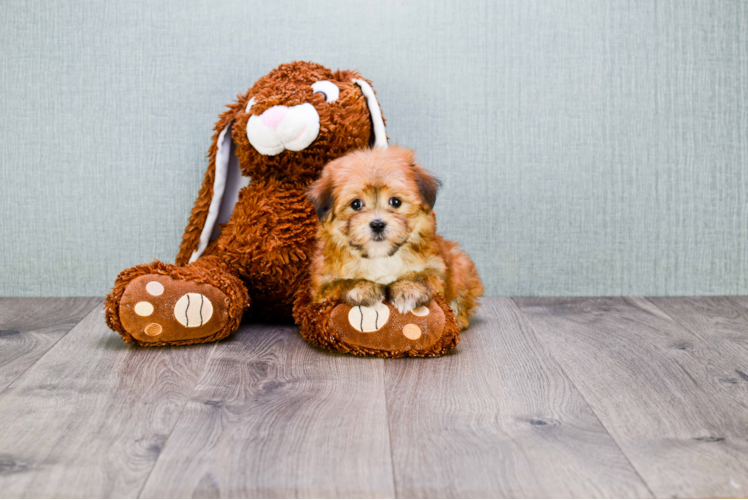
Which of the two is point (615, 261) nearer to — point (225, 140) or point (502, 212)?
point (502, 212)

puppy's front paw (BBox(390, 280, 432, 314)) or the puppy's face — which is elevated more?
the puppy's face

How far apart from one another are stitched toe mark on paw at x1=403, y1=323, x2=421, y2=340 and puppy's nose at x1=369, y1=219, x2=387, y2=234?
21cm

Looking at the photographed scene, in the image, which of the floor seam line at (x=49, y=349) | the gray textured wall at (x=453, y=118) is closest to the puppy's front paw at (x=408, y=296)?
the gray textured wall at (x=453, y=118)

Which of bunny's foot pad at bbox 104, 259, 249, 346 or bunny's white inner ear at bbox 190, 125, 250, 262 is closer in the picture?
bunny's foot pad at bbox 104, 259, 249, 346

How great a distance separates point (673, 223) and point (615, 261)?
20 cm

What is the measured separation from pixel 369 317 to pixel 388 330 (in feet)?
0.16

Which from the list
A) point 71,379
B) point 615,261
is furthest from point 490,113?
point 71,379

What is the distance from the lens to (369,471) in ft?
3.02

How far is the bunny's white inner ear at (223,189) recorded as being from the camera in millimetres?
1675

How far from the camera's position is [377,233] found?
1.30 m

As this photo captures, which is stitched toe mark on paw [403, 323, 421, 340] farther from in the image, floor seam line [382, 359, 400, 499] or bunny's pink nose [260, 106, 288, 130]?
bunny's pink nose [260, 106, 288, 130]

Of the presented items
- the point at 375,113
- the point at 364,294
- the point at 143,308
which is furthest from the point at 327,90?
the point at 143,308

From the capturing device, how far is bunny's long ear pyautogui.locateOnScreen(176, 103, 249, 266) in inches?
66.0

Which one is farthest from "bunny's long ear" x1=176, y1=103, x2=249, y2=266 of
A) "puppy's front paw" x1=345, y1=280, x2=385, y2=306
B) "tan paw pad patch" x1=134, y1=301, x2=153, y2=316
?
"puppy's front paw" x1=345, y1=280, x2=385, y2=306
